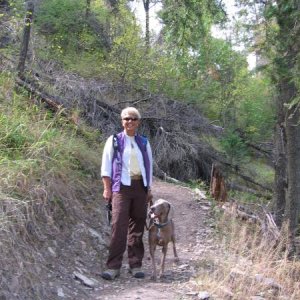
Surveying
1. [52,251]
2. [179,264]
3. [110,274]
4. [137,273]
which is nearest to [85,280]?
[110,274]

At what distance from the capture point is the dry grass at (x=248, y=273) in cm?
565

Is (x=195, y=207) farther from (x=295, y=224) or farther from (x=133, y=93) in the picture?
(x=133, y=93)

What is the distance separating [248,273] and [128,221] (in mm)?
1492

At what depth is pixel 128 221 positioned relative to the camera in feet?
19.7

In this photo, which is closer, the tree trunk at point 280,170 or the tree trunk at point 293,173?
the tree trunk at point 293,173

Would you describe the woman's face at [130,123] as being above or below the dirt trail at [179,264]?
above

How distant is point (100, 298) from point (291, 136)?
15.2ft

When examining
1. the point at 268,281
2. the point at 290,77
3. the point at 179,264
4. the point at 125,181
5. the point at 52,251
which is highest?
the point at 290,77

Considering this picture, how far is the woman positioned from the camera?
587 cm

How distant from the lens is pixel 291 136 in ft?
28.0

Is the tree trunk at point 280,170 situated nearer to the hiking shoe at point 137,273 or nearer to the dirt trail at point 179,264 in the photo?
the dirt trail at point 179,264

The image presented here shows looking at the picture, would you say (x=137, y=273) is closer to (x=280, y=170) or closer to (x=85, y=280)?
(x=85, y=280)

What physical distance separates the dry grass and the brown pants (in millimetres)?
834

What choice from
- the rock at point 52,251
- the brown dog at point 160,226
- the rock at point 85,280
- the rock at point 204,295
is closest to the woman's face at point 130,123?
the brown dog at point 160,226
